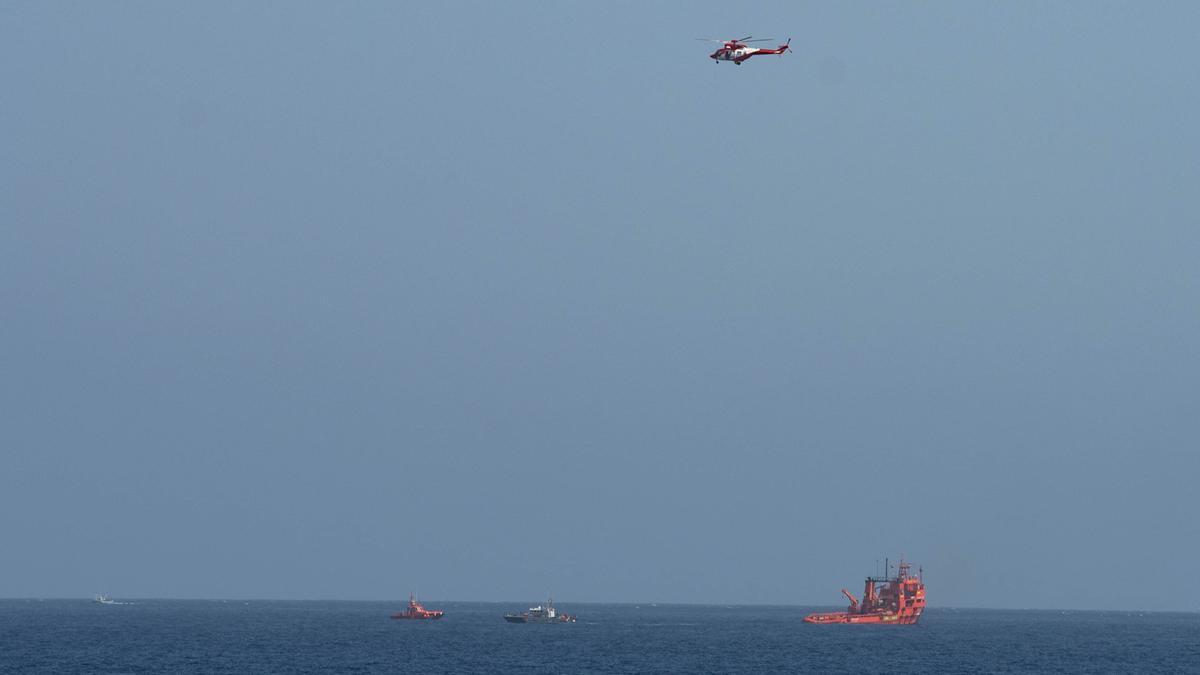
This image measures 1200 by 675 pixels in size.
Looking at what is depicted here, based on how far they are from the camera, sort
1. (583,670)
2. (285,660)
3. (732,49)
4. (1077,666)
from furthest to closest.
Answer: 1. (1077,666)
2. (285,660)
3. (583,670)
4. (732,49)

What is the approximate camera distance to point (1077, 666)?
193 m

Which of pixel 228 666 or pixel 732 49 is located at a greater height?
pixel 732 49

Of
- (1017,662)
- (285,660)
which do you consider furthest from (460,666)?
(1017,662)

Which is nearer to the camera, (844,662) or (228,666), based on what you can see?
(228,666)

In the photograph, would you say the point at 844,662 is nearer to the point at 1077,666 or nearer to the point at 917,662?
the point at 917,662

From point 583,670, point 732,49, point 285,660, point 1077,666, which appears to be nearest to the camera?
point 732,49

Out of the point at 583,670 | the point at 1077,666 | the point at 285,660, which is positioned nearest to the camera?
the point at 583,670

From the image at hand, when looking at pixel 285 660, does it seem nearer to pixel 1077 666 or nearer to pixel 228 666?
pixel 228 666

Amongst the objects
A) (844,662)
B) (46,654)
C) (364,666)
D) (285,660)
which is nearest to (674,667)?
(844,662)

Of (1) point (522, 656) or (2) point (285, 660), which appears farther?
(1) point (522, 656)

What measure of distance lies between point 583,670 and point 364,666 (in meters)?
24.0

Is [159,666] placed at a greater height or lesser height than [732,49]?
lesser

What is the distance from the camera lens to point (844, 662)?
18200cm

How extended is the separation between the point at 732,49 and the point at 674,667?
291 feet
